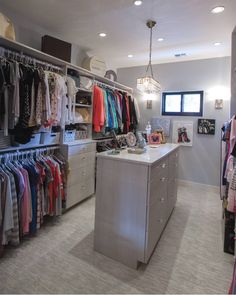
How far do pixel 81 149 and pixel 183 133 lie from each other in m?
2.41

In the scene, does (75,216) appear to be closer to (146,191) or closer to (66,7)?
(146,191)

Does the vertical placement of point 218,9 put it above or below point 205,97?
above

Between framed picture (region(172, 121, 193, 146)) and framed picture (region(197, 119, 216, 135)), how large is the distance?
18cm

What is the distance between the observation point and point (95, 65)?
376 centimetres

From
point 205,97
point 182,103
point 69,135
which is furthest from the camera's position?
point 182,103

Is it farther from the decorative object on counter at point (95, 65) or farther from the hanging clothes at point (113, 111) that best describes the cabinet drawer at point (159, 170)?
the decorative object on counter at point (95, 65)

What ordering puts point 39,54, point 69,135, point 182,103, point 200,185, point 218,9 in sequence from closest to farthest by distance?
point 218,9
point 39,54
point 69,135
point 200,185
point 182,103

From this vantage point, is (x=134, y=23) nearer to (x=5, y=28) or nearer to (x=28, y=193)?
(x=5, y=28)

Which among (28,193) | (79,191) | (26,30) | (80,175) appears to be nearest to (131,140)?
(80,175)

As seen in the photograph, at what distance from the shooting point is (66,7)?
247cm

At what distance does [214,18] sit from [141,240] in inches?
108

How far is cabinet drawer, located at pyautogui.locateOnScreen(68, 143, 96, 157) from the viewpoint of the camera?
114 inches

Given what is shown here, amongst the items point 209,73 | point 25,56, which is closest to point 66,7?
point 25,56

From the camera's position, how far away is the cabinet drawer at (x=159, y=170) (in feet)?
6.20
